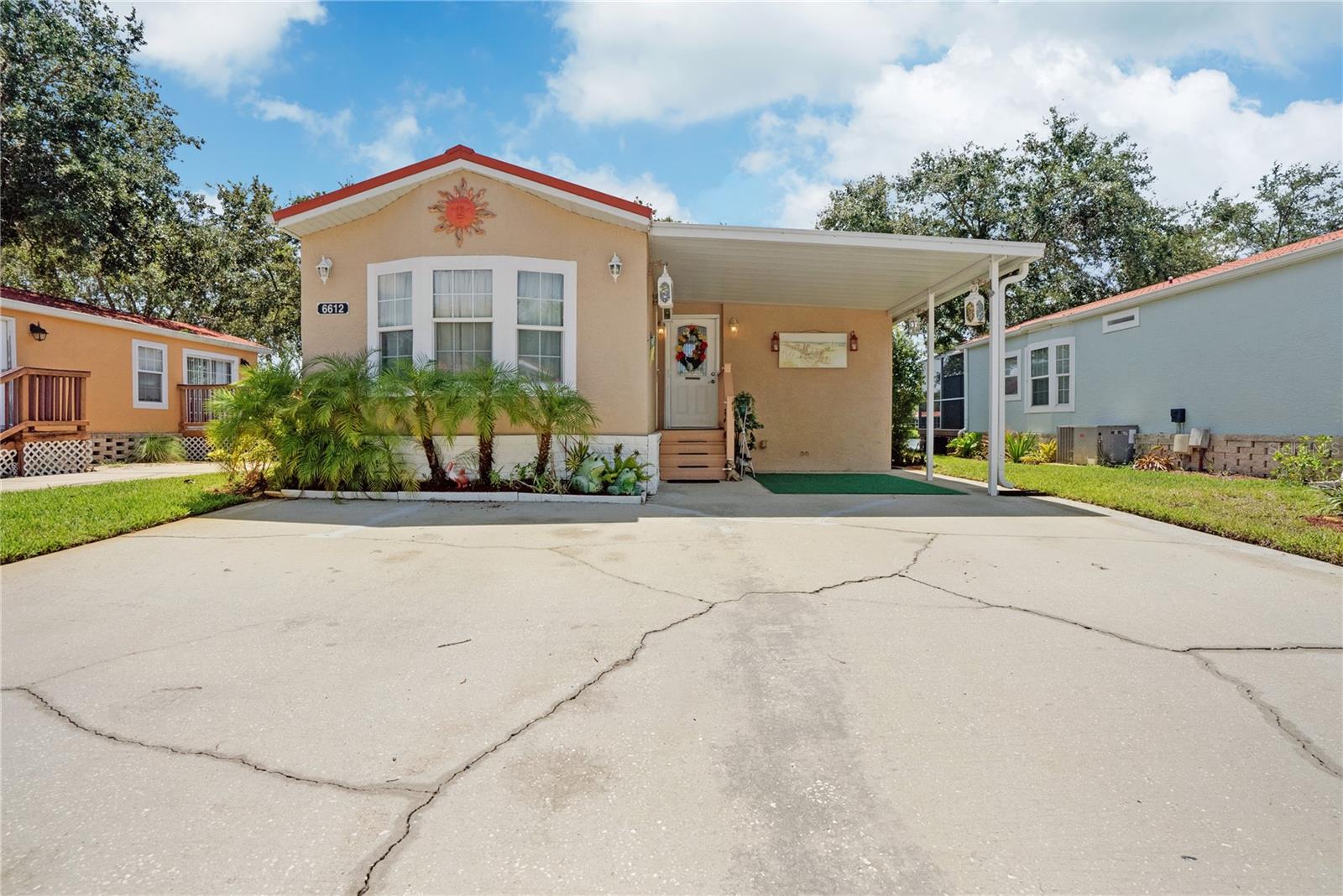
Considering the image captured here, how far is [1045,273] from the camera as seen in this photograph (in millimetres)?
18828

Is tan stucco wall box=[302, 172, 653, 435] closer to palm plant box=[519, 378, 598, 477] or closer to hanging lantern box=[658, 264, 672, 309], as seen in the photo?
hanging lantern box=[658, 264, 672, 309]

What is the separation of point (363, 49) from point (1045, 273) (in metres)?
19.3

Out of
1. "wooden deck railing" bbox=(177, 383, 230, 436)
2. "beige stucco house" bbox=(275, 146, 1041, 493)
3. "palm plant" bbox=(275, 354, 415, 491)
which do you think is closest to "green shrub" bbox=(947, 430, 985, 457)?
"beige stucco house" bbox=(275, 146, 1041, 493)

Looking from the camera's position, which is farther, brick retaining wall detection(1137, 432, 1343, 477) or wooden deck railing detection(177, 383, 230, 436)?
wooden deck railing detection(177, 383, 230, 436)

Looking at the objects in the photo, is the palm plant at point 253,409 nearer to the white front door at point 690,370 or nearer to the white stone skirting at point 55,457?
the white stone skirting at point 55,457

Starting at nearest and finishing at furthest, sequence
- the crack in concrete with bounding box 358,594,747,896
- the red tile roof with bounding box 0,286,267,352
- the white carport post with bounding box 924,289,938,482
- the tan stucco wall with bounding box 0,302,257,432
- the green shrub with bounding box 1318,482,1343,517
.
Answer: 1. the crack in concrete with bounding box 358,594,747,896
2. the green shrub with bounding box 1318,482,1343,517
3. the white carport post with bounding box 924,289,938,482
4. the red tile roof with bounding box 0,286,267,352
5. the tan stucco wall with bounding box 0,302,257,432

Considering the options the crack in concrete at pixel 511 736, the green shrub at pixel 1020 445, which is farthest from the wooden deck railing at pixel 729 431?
the green shrub at pixel 1020 445

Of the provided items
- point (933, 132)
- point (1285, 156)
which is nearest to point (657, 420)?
point (933, 132)

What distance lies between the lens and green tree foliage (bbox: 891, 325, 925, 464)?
1259 cm

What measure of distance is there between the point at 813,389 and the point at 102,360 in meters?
13.8

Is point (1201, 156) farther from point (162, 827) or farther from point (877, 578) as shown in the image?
point (162, 827)

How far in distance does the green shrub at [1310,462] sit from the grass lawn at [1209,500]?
0.27m

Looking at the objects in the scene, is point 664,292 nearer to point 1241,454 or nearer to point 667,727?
point 667,727

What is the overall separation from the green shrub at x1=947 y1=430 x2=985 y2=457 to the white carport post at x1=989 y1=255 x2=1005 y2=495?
7.60 meters
